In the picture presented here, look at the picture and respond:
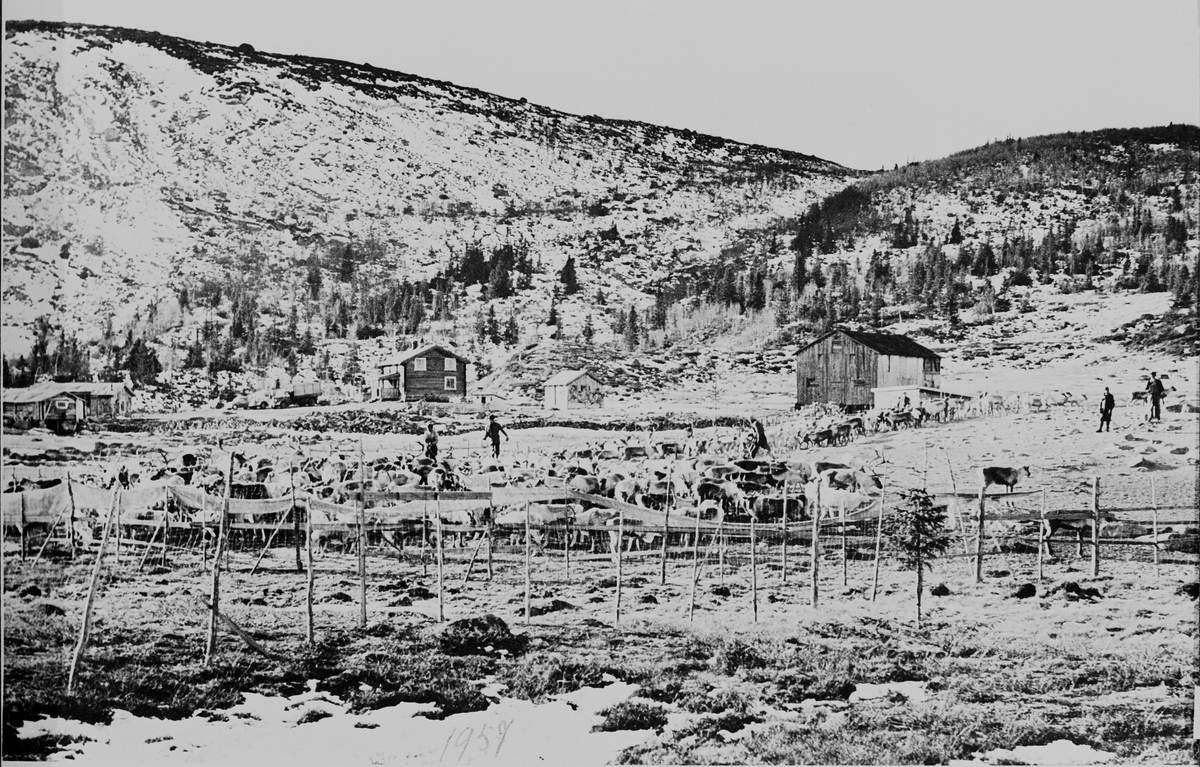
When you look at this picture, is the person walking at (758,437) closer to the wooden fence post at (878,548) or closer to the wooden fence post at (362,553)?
the wooden fence post at (878,548)

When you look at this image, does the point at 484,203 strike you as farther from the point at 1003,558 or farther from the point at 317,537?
the point at 1003,558

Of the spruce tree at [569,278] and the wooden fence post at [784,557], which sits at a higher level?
the spruce tree at [569,278]

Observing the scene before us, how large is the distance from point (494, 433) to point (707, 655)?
6.73 ft

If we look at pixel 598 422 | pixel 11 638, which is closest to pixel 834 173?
pixel 598 422

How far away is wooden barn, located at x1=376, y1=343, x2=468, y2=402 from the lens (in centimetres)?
659

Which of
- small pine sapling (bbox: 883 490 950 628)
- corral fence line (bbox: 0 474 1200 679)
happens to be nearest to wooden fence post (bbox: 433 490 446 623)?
corral fence line (bbox: 0 474 1200 679)

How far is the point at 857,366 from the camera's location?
664cm

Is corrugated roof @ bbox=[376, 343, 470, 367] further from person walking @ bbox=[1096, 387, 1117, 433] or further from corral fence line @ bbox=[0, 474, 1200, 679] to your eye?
person walking @ bbox=[1096, 387, 1117, 433]

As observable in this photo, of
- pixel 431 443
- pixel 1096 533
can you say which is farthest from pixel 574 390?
pixel 1096 533

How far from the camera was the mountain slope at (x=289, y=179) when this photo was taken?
6191 millimetres

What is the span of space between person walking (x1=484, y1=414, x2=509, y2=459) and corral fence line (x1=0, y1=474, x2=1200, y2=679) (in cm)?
28

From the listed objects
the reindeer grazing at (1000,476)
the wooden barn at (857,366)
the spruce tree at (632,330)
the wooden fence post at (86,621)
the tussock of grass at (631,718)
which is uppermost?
the spruce tree at (632,330)

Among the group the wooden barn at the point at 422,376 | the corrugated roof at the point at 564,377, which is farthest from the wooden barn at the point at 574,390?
the wooden barn at the point at 422,376

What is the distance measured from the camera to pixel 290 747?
566 centimetres
